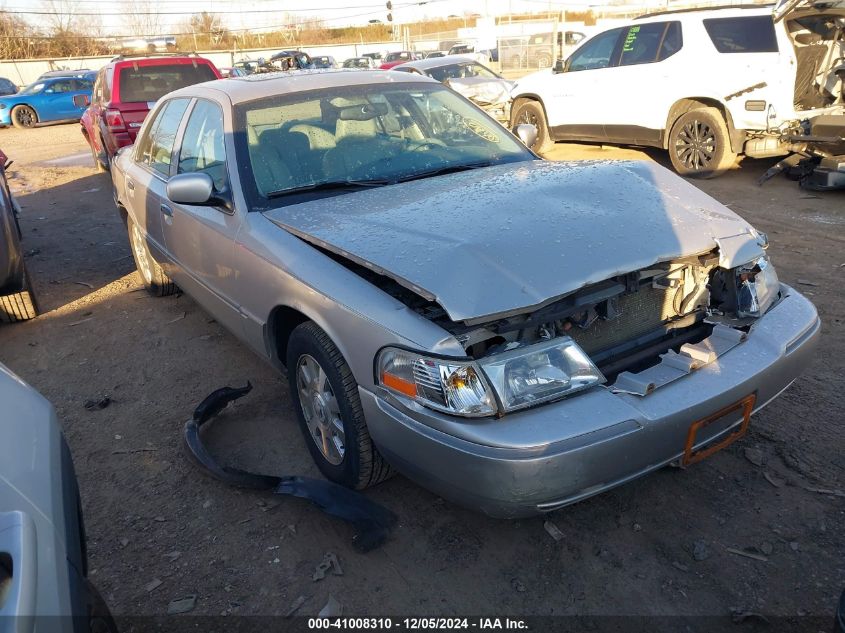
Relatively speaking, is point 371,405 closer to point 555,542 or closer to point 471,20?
point 555,542

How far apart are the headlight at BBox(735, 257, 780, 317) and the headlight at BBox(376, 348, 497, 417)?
53.4 inches

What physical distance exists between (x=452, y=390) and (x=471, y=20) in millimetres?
63353

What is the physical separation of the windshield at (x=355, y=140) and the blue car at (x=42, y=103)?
66.2 feet

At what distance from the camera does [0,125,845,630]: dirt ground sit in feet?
7.82

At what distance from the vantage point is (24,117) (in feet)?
68.9

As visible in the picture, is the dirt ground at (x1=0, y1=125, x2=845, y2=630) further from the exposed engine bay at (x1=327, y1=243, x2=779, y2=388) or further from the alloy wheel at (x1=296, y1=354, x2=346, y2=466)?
the exposed engine bay at (x1=327, y1=243, x2=779, y2=388)

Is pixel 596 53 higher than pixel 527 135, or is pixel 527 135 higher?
pixel 596 53

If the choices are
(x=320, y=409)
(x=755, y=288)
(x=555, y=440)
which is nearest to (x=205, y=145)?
(x=320, y=409)

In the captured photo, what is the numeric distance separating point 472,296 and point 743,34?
725 centimetres

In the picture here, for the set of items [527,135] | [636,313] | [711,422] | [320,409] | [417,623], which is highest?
[527,135]

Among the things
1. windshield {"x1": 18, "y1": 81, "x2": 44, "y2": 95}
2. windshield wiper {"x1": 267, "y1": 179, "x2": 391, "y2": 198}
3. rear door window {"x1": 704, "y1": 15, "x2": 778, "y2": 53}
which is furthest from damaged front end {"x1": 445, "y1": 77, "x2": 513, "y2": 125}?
windshield {"x1": 18, "y1": 81, "x2": 44, "y2": 95}

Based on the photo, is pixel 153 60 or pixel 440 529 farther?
pixel 153 60

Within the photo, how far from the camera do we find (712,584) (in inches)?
93.0

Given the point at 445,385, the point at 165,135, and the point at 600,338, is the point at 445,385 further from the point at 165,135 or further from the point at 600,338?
the point at 165,135
